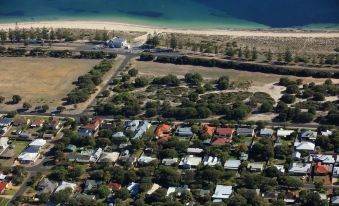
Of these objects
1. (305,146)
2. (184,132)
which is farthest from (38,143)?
(305,146)

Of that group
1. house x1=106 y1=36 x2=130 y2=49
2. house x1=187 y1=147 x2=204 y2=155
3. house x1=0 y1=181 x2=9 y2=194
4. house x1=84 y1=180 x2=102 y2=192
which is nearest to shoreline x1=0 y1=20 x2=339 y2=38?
house x1=106 y1=36 x2=130 y2=49

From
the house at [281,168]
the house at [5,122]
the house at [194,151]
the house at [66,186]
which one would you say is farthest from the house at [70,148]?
the house at [281,168]

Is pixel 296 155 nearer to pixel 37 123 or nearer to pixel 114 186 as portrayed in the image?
pixel 114 186

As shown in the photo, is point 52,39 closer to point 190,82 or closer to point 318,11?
point 190,82

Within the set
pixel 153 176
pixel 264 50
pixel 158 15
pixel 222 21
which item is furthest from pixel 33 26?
pixel 153 176

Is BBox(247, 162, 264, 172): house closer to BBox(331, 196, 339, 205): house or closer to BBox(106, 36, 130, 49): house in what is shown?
BBox(331, 196, 339, 205): house

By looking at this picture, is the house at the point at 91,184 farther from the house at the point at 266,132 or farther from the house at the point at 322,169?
the house at the point at 322,169
